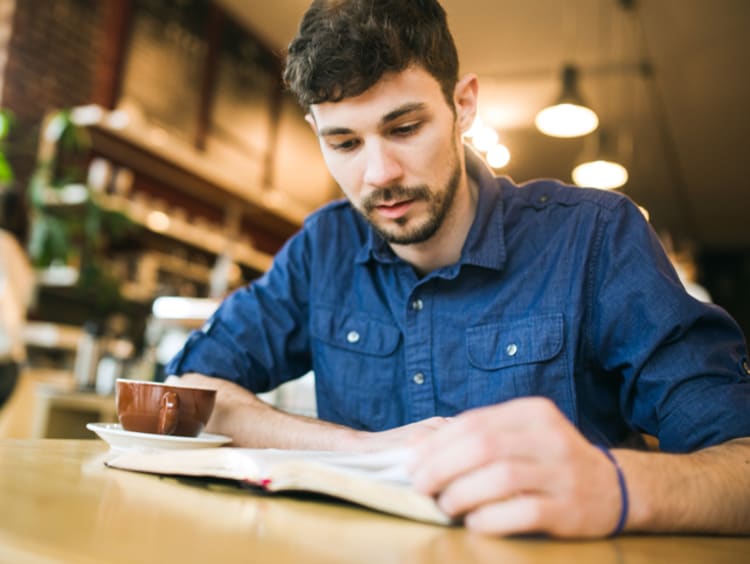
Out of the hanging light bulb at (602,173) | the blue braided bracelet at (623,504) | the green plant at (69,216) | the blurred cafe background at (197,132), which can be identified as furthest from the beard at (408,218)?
→ the hanging light bulb at (602,173)

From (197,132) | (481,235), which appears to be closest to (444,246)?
(481,235)

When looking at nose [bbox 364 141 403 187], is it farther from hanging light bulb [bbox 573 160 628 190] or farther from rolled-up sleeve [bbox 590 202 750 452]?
hanging light bulb [bbox 573 160 628 190]

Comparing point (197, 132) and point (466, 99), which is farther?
point (197, 132)

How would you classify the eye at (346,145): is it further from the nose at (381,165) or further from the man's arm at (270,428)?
the man's arm at (270,428)

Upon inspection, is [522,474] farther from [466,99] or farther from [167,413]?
[466,99]

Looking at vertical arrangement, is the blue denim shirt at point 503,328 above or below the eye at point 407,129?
below

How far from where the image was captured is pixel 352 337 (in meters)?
1.35

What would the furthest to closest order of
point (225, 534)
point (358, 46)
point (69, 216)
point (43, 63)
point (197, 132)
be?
1. point (197, 132)
2. point (69, 216)
3. point (43, 63)
4. point (358, 46)
5. point (225, 534)

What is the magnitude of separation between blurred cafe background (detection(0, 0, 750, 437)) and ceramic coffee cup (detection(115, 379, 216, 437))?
1.13 metres

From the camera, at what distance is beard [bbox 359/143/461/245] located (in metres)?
1.23

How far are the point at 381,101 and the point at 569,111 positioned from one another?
3.23m

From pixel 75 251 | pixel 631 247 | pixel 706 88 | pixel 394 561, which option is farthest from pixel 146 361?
pixel 706 88

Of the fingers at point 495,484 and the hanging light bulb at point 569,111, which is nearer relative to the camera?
the fingers at point 495,484

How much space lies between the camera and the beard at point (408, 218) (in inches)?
48.4
